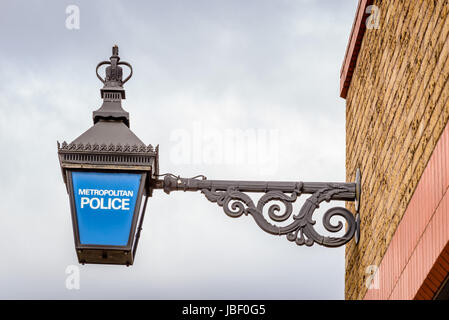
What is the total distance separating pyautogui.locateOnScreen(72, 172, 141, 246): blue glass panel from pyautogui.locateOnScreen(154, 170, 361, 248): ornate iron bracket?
0.40 m

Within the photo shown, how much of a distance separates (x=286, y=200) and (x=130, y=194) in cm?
130

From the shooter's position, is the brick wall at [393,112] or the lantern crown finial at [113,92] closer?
the brick wall at [393,112]

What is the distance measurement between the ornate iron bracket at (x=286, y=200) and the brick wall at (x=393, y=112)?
24cm

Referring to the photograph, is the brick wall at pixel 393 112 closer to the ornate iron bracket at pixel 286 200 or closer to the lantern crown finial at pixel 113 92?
the ornate iron bracket at pixel 286 200

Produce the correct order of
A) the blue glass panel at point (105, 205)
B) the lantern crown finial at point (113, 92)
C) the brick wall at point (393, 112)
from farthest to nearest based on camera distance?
1. the lantern crown finial at point (113, 92)
2. the blue glass panel at point (105, 205)
3. the brick wall at point (393, 112)

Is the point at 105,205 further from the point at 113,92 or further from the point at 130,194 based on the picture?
the point at 113,92

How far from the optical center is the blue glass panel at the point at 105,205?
826 cm

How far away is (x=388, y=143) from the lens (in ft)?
24.1

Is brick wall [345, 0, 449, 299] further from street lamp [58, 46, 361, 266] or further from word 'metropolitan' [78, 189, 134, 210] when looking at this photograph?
word 'metropolitan' [78, 189, 134, 210]

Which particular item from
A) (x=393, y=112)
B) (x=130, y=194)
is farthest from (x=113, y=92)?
(x=393, y=112)

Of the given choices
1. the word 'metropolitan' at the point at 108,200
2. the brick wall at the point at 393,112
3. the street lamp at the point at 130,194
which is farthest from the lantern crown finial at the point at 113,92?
the brick wall at the point at 393,112
